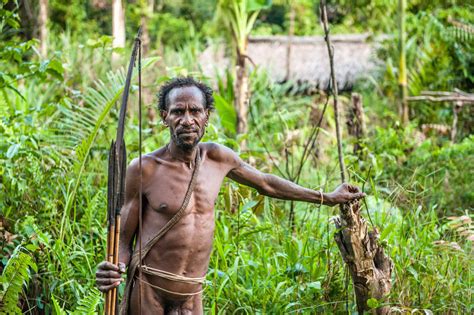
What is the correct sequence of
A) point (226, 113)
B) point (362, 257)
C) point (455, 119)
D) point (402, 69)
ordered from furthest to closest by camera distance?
point (402, 69) → point (455, 119) → point (226, 113) → point (362, 257)

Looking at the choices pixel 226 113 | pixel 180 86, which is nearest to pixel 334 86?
pixel 180 86

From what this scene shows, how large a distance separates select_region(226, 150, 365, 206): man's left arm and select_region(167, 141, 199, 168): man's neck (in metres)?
0.26

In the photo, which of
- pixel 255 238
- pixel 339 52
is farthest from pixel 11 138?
pixel 339 52

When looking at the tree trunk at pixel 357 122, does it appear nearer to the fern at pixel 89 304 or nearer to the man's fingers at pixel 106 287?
the fern at pixel 89 304

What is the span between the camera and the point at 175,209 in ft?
9.69

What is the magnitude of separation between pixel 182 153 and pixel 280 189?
52 cm

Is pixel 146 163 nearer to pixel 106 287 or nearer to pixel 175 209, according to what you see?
pixel 175 209

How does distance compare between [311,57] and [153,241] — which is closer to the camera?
[153,241]

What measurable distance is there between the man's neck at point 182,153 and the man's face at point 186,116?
0.17 ft

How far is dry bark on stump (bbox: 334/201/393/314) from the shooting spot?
3.48 metres

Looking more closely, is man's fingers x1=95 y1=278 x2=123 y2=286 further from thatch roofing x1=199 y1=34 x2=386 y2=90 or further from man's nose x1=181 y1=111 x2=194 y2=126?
thatch roofing x1=199 y1=34 x2=386 y2=90

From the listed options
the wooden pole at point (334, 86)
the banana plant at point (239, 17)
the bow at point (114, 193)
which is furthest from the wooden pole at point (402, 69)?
the bow at point (114, 193)

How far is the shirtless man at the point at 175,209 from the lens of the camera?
293 centimetres

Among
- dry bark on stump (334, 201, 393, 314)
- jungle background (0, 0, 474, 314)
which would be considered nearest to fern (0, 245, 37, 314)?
jungle background (0, 0, 474, 314)
